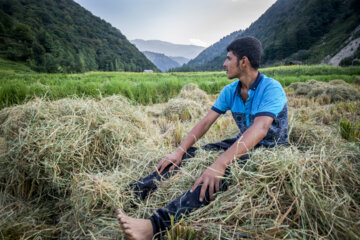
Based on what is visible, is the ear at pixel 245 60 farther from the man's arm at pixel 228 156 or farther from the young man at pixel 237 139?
the man's arm at pixel 228 156

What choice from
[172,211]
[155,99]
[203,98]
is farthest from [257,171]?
[155,99]

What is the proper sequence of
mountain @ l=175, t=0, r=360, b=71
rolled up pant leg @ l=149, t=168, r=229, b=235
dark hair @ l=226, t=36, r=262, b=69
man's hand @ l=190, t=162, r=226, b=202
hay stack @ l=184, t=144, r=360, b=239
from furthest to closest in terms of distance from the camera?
1. mountain @ l=175, t=0, r=360, b=71
2. dark hair @ l=226, t=36, r=262, b=69
3. man's hand @ l=190, t=162, r=226, b=202
4. rolled up pant leg @ l=149, t=168, r=229, b=235
5. hay stack @ l=184, t=144, r=360, b=239

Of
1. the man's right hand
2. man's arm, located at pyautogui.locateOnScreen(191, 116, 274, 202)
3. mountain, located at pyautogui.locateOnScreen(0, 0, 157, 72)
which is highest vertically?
mountain, located at pyautogui.locateOnScreen(0, 0, 157, 72)

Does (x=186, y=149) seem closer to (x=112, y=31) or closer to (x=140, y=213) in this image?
(x=140, y=213)

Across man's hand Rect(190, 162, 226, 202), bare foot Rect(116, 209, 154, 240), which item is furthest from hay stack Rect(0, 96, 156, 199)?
man's hand Rect(190, 162, 226, 202)

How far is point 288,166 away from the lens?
107cm

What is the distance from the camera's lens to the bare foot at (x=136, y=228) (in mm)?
903

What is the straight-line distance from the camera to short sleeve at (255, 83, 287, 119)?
132 centimetres

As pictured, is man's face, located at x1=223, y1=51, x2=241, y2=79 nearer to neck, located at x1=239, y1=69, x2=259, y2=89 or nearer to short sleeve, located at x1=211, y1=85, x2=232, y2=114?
neck, located at x1=239, y1=69, x2=259, y2=89

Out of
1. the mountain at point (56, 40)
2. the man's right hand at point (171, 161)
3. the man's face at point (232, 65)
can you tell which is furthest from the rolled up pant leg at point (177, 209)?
the mountain at point (56, 40)

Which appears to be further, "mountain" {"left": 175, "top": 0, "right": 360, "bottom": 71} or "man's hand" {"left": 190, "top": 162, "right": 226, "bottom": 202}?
"mountain" {"left": 175, "top": 0, "right": 360, "bottom": 71}

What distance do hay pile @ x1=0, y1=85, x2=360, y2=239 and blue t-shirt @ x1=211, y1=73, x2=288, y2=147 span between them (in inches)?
6.4

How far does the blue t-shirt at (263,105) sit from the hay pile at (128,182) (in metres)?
0.16

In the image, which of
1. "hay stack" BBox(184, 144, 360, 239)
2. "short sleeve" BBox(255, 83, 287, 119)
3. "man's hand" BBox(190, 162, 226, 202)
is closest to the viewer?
"hay stack" BBox(184, 144, 360, 239)
